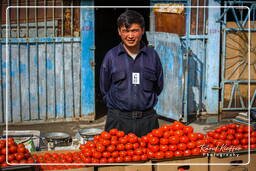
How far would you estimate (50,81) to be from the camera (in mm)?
9547

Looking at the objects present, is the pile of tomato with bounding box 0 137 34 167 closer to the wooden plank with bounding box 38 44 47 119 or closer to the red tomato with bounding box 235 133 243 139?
the red tomato with bounding box 235 133 243 139

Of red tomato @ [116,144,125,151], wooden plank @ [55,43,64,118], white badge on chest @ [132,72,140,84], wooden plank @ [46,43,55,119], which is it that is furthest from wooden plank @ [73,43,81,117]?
red tomato @ [116,144,125,151]

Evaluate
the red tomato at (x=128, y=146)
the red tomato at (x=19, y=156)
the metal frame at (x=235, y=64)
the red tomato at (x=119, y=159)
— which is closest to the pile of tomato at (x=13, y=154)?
the red tomato at (x=19, y=156)

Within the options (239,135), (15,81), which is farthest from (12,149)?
(15,81)

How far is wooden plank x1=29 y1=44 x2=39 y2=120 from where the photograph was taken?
30.8ft

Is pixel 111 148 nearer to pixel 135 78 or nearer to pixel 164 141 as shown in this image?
pixel 164 141

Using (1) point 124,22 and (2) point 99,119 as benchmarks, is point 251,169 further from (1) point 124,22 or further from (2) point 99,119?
(2) point 99,119

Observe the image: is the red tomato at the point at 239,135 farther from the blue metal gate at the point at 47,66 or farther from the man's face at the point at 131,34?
the blue metal gate at the point at 47,66

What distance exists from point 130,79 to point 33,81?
16.3 ft

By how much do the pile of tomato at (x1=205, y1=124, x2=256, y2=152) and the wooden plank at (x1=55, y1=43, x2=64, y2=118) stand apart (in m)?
5.54

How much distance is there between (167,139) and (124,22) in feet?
4.71

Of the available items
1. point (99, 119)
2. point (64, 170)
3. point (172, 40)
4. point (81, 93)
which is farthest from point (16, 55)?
point (64, 170)

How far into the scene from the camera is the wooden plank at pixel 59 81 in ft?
31.2

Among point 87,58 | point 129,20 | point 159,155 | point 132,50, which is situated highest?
point 129,20
